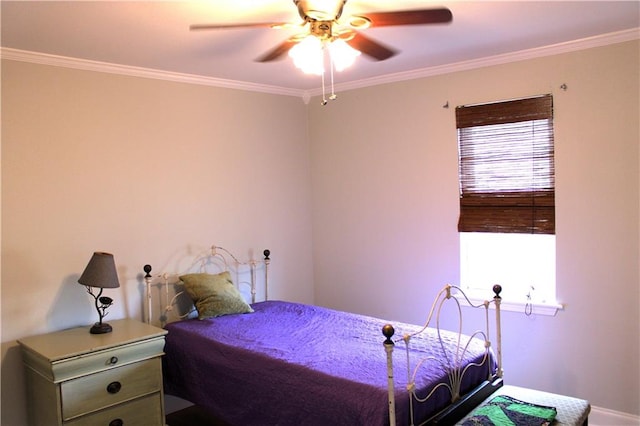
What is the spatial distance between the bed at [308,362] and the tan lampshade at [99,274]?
1.61ft

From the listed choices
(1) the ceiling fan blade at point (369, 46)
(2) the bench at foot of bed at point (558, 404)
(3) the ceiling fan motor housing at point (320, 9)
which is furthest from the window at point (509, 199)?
(3) the ceiling fan motor housing at point (320, 9)

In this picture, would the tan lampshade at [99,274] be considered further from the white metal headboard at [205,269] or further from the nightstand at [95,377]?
the white metal headboard at [205,269]

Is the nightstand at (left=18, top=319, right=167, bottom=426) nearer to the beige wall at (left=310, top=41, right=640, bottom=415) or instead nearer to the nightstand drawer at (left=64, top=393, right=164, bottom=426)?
the nightstand drawer at (left=64, top=393, right=164, bottom=426)

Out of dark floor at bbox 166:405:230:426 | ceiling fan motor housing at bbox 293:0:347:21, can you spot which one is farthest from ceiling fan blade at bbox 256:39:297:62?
dark floor at bbox 166:405:230:426

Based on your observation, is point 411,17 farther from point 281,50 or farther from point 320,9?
point 281,50

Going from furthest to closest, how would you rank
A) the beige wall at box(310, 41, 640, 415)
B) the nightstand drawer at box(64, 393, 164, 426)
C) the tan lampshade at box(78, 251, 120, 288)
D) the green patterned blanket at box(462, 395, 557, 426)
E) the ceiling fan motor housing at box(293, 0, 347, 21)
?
the beige wall at box(310, 41, 640, 415)
the tan lampshade at box(78, 251, 120, 288)
the nightstand drawer at box(64, 393, 164, 426)
the green patterned blanket at box(462, 395, 557, 426)
the ceiling fan motor housing at box(293, 0, 347, 21)

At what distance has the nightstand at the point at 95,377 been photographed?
9.23 feet

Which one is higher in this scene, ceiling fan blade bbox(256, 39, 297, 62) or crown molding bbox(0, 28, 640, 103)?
crown molding bbox(0, 28, 640, 103)

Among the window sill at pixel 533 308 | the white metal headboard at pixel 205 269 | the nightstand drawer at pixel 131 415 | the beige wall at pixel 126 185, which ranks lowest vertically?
the nightstand drawer at pixel 131 415

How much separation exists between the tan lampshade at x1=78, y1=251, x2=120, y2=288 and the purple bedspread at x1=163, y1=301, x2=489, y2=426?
0.60 m

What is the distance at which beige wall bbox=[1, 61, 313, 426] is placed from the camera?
3148 millimetres

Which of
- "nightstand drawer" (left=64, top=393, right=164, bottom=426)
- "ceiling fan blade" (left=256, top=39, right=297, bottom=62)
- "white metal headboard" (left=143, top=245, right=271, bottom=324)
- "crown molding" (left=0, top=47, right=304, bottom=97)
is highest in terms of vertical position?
"crown molding" (left=0, top=47, right=304, bottom=97)

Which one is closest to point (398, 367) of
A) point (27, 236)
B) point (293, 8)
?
point (293, 8)

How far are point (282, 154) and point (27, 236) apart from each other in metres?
2.13
